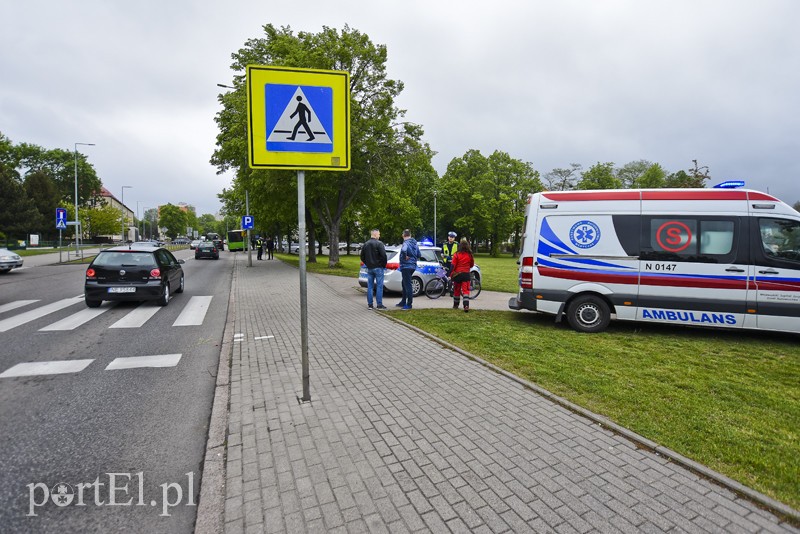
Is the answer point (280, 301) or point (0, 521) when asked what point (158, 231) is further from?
point (0, 521)

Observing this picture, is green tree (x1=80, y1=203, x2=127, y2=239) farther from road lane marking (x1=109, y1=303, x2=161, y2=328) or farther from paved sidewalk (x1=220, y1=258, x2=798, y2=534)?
paved sidewalk (x1=220, y1=258, x2=798, y2=534)

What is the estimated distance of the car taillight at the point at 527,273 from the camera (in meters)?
7.68

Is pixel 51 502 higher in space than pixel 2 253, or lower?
lower

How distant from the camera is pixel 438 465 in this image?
301 centimetres

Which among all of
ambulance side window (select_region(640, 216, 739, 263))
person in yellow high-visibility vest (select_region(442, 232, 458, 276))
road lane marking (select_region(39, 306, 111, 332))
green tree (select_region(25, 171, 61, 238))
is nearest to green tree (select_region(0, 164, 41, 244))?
green tree (select_region(25, 171, 61, 238))

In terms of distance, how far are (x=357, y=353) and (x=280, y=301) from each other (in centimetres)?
591

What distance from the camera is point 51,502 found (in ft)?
8.93

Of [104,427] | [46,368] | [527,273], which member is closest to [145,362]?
[46,368]

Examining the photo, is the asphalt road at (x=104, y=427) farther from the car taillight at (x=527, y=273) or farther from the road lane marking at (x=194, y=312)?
the car taillight at (x=527, y=273)

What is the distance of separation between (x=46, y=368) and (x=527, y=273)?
24.6ft

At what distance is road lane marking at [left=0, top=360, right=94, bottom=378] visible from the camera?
5160 mm

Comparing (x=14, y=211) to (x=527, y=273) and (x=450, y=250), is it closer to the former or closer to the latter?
(x=450, y=250)

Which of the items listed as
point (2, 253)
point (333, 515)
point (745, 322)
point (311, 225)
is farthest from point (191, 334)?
point (311, 225)

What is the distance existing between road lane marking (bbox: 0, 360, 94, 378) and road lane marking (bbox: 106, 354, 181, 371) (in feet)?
1.20
